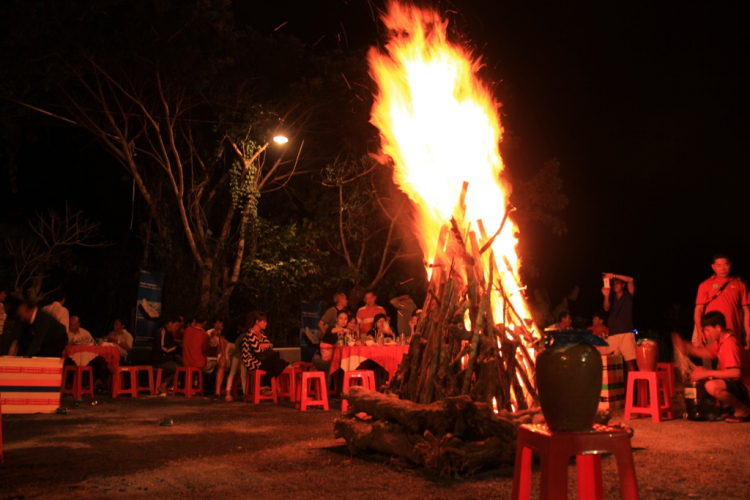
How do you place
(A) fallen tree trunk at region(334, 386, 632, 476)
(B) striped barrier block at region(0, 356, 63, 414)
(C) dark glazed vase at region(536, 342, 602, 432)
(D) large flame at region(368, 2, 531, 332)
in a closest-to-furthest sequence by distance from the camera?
(C) dark glazed vase at region(536, 342, 602, 432) < (A) fallen tree trunk at region(334, 386, 632, 476) < (D) large flame at region(368, 2, 531, 332) < (B) striped barrier block at region(0, 356, 63, 414)

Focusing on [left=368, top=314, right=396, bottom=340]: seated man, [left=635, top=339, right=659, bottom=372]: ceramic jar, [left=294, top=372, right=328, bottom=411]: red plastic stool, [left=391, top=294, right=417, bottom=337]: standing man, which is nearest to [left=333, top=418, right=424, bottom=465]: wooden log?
[left=294, top=372, right=328, bottom=411]: red plastic stool

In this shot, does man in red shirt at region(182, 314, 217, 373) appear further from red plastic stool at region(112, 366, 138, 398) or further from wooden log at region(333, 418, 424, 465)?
wooden log at region(333, 418, 424, 465)

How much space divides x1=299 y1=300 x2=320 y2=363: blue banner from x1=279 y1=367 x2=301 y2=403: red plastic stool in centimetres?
422

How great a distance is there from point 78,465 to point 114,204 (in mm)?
16915

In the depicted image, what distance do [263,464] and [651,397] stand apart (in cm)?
521

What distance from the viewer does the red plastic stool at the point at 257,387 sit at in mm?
11070

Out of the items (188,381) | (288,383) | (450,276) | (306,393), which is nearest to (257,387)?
(288,383)

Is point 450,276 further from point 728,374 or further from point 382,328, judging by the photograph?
point 382,328

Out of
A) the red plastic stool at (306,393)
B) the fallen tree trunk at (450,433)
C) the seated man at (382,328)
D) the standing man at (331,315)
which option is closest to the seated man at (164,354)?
the standing man at (331,315)

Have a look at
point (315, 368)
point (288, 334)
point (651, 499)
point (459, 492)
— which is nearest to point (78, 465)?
point (459, 492)

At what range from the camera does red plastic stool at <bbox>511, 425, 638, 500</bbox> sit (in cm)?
341

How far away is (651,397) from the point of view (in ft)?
27.8

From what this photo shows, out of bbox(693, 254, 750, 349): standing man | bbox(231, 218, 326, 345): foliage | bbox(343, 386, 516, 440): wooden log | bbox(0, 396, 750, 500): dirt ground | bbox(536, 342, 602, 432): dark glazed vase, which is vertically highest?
bbox(231, 218, 326, 345): foliage

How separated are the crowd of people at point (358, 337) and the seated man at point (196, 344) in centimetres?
2
